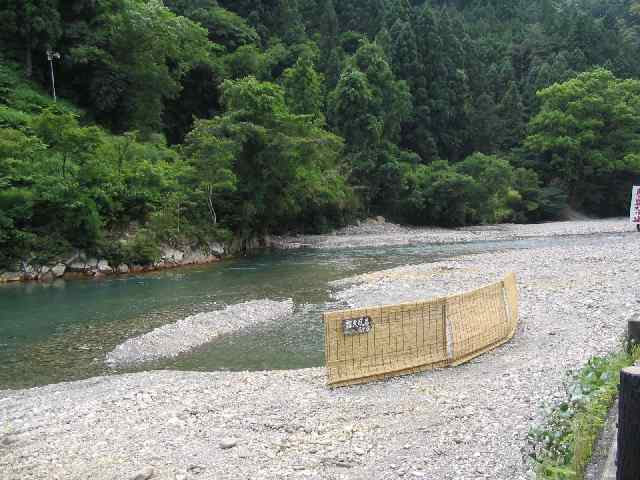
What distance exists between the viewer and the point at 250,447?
681 cm

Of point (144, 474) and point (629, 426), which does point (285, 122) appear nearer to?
point (144, 474)

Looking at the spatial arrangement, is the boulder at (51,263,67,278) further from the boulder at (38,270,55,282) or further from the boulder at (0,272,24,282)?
the boulder at (0,272,24,282)

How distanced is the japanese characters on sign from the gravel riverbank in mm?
928

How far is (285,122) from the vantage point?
34969 mm

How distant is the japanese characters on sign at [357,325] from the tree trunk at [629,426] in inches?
236

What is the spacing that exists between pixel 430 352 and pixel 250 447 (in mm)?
4106

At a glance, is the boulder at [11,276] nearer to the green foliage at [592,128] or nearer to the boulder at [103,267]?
the boulder at [103,267]

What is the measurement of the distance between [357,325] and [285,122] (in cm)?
2739

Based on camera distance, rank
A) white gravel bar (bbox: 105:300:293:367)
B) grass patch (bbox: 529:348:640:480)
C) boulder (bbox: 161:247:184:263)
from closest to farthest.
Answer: grass patch (bbox: 529:348:640:480)
white gravel bar (bbox: 105:300:293:367)
boulder (bbox: 161:247:184:263)

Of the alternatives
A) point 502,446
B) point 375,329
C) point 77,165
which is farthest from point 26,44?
point 502,446

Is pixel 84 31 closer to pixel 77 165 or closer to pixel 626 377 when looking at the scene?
pixel 77 165

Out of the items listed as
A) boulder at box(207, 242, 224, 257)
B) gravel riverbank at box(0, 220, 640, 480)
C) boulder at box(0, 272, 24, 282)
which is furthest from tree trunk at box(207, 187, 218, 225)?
gravel riverbank at box(0, 220, 640, 480)

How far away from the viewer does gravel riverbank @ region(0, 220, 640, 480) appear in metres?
6.14

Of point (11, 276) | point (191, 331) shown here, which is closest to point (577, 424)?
point (191, 331)
